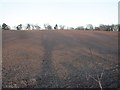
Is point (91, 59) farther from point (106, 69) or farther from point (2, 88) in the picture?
point (2, 88)

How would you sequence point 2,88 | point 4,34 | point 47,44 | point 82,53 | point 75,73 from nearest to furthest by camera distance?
point 2,88
point 75,73
point 82,53
point 47,44
point 4,34

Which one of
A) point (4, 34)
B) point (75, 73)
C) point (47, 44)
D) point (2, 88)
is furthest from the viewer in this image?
point (4, 34)

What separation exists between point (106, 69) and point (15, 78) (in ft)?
14.8

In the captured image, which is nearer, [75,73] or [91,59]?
[75,73]

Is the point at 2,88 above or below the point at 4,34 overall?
below

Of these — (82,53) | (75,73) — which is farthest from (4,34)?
(75,73)

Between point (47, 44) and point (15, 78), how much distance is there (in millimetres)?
4648

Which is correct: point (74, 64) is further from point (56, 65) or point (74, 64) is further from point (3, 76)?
point (3, 76)

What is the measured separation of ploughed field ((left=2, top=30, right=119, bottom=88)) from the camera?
44.5ft

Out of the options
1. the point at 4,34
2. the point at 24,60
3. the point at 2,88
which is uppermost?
the point at 4,34

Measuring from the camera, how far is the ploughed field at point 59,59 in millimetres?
13578

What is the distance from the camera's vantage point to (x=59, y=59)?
15859 mm

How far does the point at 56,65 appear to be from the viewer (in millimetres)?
15062

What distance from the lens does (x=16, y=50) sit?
56.9 ft
